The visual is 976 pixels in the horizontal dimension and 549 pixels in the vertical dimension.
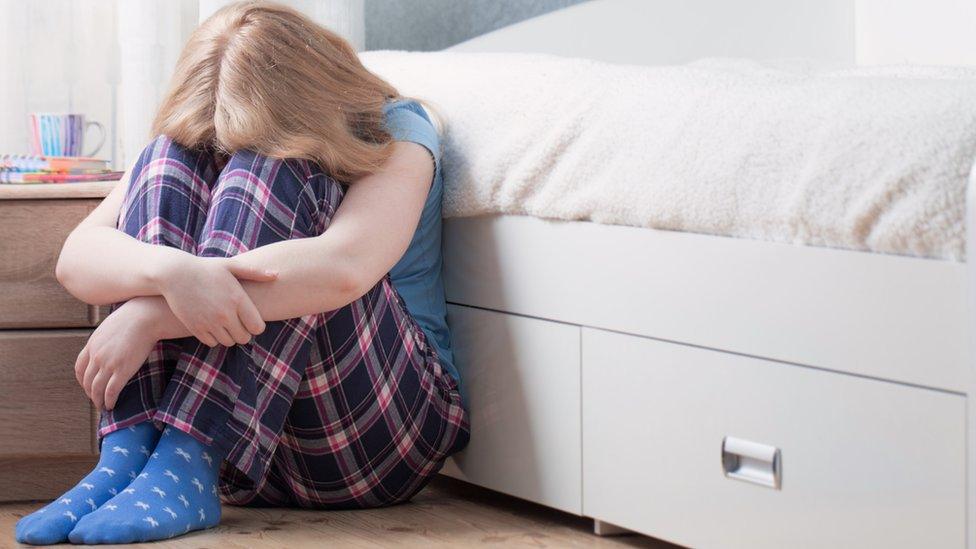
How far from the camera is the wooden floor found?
1.27 m

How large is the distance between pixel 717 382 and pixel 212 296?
0.50 m

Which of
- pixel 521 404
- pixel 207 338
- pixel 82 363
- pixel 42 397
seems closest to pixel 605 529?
pixel 521 404

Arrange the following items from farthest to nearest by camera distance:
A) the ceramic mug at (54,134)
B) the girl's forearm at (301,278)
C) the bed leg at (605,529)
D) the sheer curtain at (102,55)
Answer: the sheer curtain at (102,55) → the ceramic mug at (54,134) → the bed leg at (605,529) → the girl's forearm at (301,278)

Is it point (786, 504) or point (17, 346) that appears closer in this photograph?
point (786, 504)

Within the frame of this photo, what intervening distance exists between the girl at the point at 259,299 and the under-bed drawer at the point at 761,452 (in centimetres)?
23

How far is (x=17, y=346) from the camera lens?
1.47 metres

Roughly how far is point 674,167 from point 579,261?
0.57 ft

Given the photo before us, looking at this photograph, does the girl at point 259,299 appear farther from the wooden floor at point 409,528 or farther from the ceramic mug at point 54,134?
the ceramic mug at point 54,134

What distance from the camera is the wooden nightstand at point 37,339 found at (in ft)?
4.81

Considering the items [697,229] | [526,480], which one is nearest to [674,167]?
[697,229]

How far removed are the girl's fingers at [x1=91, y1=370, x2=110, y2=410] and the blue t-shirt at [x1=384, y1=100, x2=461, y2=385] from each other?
355mm

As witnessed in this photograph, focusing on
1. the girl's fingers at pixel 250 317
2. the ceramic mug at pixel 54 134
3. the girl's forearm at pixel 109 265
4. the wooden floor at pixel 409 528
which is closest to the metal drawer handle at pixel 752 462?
the wooden floor at pixel 409 528

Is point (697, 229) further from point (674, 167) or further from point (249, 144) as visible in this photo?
point (249, 144)

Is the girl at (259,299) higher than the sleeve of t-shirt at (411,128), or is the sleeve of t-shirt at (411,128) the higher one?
the sleeve of t-shirt at (411,128)
